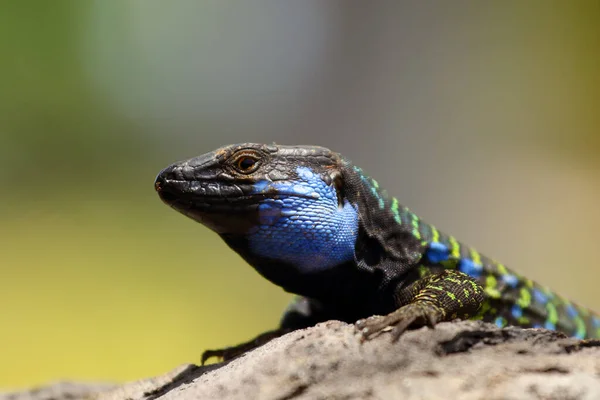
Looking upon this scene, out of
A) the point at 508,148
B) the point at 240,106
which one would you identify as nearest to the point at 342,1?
the point at 240,106

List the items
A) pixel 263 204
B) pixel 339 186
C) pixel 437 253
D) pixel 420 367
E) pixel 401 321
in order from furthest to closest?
pixel 437 253 < pixel 339 186 < pixel 263 204 < pixel 401 321 < pixel 420 367

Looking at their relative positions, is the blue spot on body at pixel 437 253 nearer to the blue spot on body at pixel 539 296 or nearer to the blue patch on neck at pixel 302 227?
the blue patch on neck at pixel 302 227

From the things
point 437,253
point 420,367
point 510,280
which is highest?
point 437,253

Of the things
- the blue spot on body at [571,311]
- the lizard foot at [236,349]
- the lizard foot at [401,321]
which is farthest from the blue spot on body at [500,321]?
the lizard foot at [236,349]

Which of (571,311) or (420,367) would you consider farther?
(571,311)

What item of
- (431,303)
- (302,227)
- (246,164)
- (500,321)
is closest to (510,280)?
(500,321)

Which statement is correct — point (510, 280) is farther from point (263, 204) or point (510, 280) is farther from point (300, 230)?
point (263, 204)
